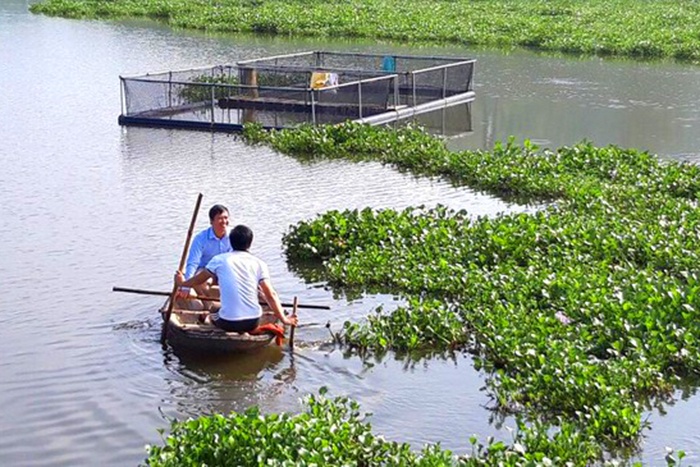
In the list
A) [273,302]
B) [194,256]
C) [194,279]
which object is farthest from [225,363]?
[194,256]

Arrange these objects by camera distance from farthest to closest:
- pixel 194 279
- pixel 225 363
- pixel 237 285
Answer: pixel 194 279
pixel 225 363
pixel 237 285

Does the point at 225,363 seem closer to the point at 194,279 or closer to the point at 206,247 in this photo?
the point at 194,279

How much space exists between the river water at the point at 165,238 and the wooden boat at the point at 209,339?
0.17 meters

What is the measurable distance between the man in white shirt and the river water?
0.47m

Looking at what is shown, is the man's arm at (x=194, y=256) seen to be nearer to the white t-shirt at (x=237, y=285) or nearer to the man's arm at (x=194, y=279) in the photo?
the man's arm at (x=194, y=279)

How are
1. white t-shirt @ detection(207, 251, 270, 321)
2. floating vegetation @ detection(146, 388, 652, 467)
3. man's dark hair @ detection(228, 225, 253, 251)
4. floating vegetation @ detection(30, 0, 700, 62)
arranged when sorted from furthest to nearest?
floating vegetation @ detection(30, 0, 700, 62) < man's dark hair @ detection(228, 225, 253, 251) < white t-shirt @ detection(207, 251, 270, 321) < floating vegetation @ detection(146, 388, 652, 467)

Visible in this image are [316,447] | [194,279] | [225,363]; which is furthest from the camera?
[194,279]

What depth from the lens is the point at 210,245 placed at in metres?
14.2

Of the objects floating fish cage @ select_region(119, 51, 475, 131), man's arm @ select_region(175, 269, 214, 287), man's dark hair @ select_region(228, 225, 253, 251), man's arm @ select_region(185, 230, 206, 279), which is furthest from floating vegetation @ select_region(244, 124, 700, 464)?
floating fish cage @ select_region(119, 51, 475, 131)

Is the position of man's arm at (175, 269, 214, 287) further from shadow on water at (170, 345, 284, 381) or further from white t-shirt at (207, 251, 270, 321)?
shadow on water at (170, 345, 284, 381)

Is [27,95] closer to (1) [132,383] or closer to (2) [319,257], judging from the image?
(2) [319,257]

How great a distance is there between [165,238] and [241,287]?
17.4ft

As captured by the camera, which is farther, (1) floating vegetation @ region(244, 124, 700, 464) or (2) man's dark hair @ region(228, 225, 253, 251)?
(2) man's dark hair @ region(228, 225, 253, 251)

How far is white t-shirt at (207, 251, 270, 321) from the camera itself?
12.9 m
